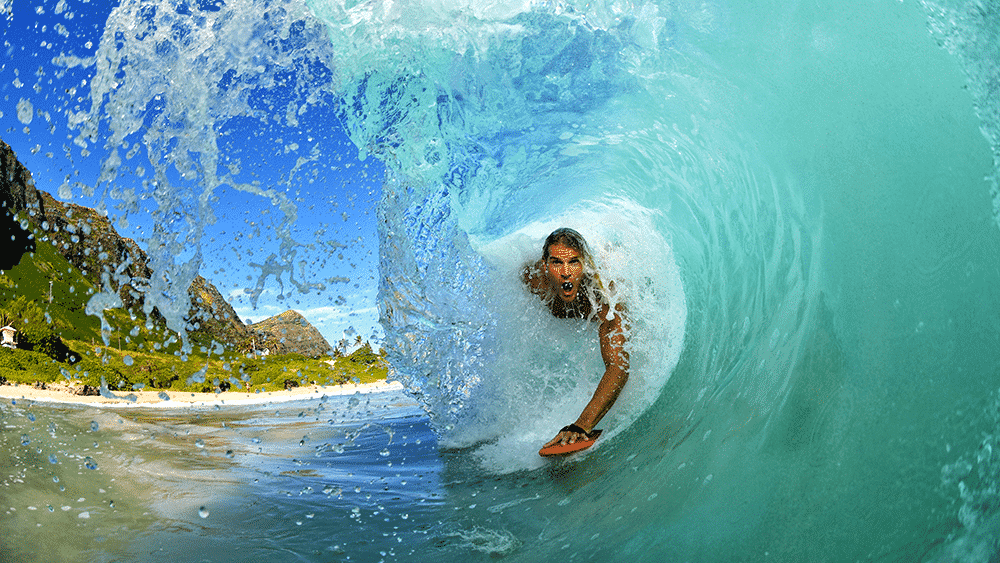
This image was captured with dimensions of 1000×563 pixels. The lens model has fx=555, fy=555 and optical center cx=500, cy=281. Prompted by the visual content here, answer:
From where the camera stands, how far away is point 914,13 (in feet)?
10.2

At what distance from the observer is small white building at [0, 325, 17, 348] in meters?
28.2

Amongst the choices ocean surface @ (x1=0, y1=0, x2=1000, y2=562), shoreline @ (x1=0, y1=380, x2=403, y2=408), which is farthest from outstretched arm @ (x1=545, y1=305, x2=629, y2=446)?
shoreline @ (x1=0, y1=380, x2=403, y2=408)

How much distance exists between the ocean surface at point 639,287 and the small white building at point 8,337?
30810 mm

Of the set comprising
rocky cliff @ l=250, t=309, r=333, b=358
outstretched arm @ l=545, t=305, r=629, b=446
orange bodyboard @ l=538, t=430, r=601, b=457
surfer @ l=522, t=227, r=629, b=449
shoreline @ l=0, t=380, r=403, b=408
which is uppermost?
rocky cliff @ l=250, t=309, r=333, b=358

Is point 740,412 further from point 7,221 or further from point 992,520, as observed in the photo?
point 7,221

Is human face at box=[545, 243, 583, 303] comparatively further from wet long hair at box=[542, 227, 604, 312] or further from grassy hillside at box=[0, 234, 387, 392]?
grassy hillside at box=[0, 234, 387, 392]

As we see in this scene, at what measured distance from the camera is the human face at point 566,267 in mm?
3928

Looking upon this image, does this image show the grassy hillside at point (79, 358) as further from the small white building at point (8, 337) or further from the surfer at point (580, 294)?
the surfer at point (580, 294)

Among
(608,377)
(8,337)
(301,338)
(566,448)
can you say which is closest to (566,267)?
(608,377)

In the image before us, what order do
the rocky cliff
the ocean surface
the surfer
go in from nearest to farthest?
the ocean surface, the surfer, the rocky cliff

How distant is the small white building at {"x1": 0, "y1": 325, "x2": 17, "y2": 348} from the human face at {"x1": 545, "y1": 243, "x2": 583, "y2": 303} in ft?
114

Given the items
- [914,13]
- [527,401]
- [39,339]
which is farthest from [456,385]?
[39,339]

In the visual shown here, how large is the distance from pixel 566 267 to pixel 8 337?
122 ft

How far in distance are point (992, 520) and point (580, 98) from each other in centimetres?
337
